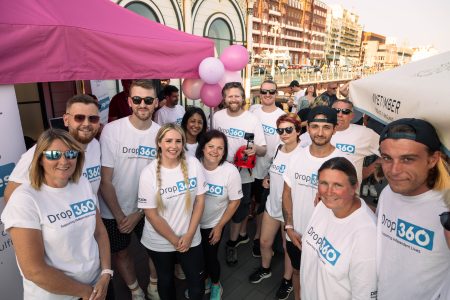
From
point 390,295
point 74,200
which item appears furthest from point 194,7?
point 390,295

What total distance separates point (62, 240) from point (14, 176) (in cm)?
76

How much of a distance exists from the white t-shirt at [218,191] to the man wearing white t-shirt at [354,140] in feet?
3.39

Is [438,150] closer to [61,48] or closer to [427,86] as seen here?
[427,86]

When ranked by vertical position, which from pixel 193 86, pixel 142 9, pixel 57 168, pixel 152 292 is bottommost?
pixel 152 292

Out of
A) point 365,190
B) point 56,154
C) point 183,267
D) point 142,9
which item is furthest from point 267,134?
point 142,9

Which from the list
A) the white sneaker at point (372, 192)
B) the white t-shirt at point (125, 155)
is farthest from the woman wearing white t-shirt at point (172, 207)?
the white sneaker at point (372, 192)

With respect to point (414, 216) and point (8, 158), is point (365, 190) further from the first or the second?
point (8, 158)

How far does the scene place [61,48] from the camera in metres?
2.58

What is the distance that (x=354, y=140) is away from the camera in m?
3.38

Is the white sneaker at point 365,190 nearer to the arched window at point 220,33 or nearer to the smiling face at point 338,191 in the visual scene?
the smiling face at point 338,191

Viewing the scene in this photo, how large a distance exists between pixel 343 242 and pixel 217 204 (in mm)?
1518

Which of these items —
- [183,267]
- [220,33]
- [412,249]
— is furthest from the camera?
[220,33]

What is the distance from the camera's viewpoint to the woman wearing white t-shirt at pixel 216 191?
114 inches

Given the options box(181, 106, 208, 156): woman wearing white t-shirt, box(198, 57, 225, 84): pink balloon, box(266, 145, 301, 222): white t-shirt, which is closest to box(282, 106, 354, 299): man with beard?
box(266, 145, 301, 222): white t-shirt
